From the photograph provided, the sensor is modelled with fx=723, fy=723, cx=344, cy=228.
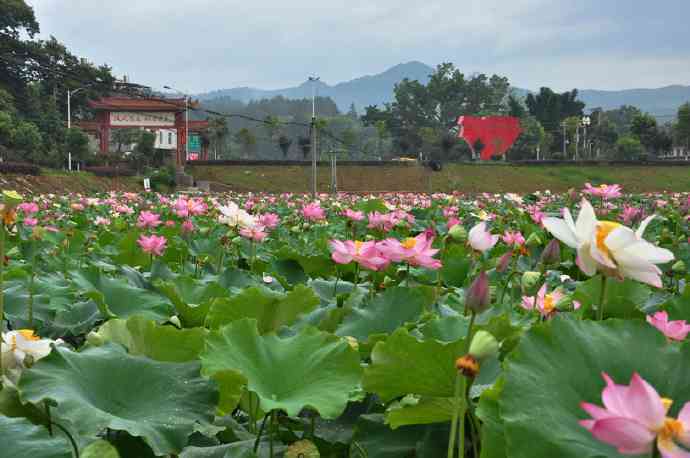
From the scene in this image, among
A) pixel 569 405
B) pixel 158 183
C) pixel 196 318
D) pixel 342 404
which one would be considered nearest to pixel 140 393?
pixel 342 404

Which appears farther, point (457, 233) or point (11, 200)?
point (457, 233)

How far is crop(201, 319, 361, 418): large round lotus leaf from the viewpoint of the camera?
2.19 feet

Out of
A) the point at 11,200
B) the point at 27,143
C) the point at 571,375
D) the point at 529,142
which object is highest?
the point at 529,142

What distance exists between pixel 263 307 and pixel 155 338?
0.68 ft

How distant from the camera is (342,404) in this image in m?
0.62

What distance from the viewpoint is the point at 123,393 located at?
66 cm

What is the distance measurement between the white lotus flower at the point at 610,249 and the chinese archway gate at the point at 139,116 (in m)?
28.2

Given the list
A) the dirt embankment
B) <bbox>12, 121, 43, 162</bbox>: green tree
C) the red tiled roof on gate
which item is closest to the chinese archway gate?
the red tiled roof on gate

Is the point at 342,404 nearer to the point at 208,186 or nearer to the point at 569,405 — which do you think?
the point at 569,405

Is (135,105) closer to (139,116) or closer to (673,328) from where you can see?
(139,116)

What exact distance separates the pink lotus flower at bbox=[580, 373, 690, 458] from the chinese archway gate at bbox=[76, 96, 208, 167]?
28.5m

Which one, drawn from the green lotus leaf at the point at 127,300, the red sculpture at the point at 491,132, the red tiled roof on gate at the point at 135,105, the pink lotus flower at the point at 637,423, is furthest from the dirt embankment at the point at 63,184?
the red sculpture at the point at 491,132

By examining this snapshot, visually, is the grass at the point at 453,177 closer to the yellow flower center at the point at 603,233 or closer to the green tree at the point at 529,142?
the green tree at the point at 529,142

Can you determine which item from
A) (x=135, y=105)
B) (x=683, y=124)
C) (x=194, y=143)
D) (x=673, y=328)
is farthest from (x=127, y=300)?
(x=683, y=124)
